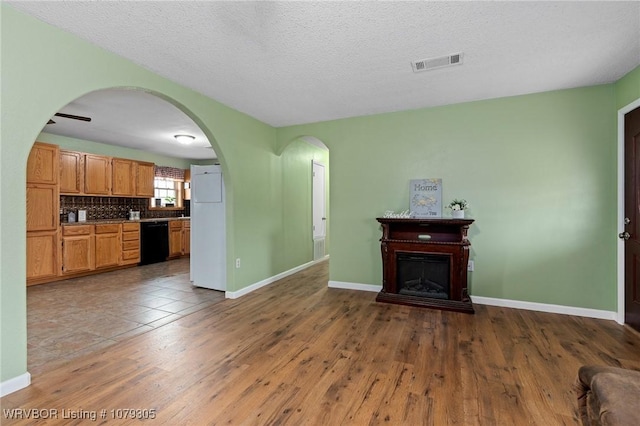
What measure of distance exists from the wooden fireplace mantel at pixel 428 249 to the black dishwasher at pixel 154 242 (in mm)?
5082

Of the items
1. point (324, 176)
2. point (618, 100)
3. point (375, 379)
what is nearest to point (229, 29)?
point (375, 379)

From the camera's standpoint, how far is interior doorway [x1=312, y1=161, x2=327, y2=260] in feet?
19.8

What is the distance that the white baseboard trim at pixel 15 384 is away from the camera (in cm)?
183

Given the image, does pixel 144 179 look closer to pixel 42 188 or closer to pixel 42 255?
pixel 42 188

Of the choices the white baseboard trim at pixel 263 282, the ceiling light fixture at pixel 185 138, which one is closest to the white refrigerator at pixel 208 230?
the white baseboard trim at pixel 263 282

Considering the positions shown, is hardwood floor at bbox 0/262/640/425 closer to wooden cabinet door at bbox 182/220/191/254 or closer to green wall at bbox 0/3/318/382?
green wall at bbox 0/3/318/382

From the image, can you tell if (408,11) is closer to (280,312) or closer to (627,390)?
(627,390)

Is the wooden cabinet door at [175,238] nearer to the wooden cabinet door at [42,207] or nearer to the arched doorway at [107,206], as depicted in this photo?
the arched doorway at [107,206]

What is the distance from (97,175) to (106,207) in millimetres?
884

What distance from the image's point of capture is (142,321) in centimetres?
304

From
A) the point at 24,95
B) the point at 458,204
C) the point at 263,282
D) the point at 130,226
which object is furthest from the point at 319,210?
the point at 24,95

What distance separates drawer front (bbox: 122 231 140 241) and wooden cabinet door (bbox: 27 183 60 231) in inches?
45.8

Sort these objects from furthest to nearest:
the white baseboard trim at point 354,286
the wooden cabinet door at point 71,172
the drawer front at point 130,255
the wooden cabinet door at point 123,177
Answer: the wooden cabinet door at point 123,177, the drawer front at point 130,255, the wooden cabinet door at point 71,172, the white baseboard trim at point 354,286

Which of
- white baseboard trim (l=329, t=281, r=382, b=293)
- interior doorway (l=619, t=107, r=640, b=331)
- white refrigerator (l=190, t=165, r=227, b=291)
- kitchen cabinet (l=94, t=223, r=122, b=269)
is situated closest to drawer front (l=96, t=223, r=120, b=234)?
kitchen cabinet (l=94, t=223, r=122, b=269)
